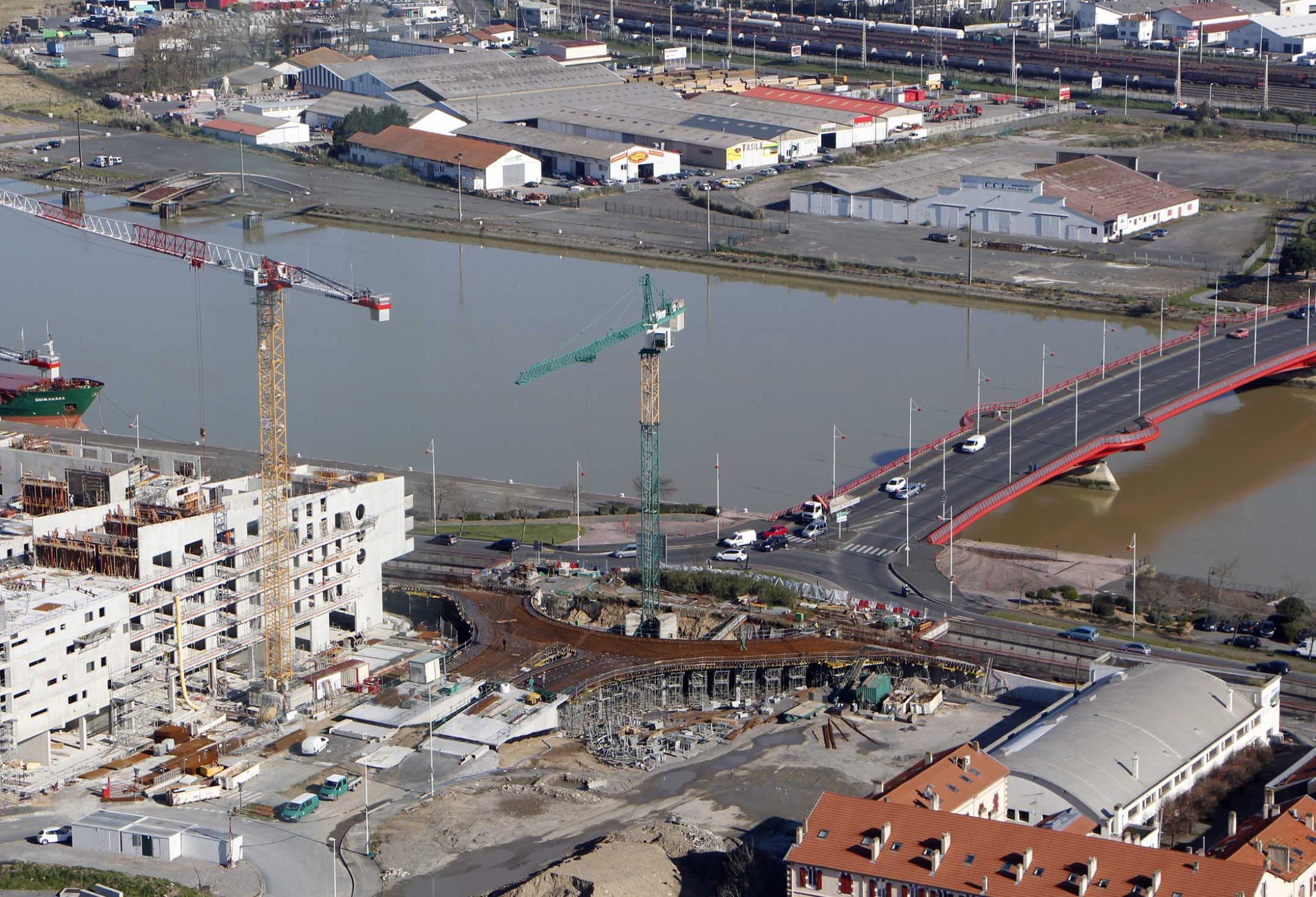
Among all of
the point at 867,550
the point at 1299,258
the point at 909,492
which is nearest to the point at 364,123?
the point at 1299,258

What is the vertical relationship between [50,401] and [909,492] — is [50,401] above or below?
above

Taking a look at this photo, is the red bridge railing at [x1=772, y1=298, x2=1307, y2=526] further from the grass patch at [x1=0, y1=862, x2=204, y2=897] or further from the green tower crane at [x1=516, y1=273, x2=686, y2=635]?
the grass patch at [x1=0, y1=862, x2=204, y2=897]

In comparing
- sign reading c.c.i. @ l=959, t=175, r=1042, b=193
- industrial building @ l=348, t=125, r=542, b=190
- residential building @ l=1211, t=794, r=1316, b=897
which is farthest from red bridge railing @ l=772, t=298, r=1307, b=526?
industrial building @ l=348, t=125, r=542, b=190

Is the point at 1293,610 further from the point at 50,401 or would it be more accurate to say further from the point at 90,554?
the point at 50,401

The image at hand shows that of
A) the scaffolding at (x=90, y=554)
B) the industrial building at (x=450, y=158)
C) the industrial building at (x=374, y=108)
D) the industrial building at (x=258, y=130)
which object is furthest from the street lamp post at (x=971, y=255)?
the scaffolding at (x=90, y=554)

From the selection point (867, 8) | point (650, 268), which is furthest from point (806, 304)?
point (867, 8)

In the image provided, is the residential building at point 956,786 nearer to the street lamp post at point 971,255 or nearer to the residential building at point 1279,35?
the street lamp post at point 971,255
